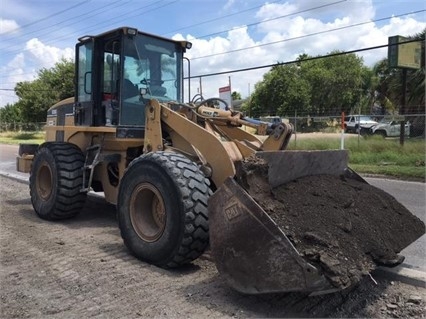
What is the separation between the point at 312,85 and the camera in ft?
174

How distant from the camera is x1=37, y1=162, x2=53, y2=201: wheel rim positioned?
7348 mm

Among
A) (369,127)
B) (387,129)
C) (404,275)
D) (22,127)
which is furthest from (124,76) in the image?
(22,127)

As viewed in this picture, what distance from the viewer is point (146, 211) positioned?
5355mm

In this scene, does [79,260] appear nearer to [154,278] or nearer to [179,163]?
[154,278]

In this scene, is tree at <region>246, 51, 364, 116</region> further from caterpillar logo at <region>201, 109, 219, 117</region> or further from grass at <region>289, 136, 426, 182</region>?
caterpillar logo at <region>201, 109, 219, 117</region>

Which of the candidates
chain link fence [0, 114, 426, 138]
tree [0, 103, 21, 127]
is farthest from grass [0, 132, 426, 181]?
tree [0, 103, 21, 127]

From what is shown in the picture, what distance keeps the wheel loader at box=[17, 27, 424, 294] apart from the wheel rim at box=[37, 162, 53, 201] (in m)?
0.02

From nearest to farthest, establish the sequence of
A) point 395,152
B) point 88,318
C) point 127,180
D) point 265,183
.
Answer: point 88,318, point 265,183, point 127,180, point 395,152

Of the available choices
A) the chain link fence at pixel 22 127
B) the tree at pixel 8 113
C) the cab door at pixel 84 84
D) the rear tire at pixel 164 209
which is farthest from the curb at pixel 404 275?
the tree at pixel 8 113

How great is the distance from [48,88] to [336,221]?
4462 centimetres

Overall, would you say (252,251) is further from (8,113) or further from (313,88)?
(8,113)

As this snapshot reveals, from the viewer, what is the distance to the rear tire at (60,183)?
6.83 metres

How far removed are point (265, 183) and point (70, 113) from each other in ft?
15.6

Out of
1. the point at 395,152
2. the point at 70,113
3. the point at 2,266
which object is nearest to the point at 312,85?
the point at 395,152
